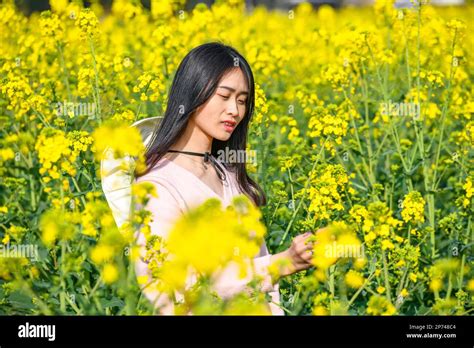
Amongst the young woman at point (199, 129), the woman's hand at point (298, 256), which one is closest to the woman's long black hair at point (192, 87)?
the young woman at point (199, 129)

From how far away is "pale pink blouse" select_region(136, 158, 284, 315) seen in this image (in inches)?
87.5

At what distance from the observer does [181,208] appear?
2.37 meters

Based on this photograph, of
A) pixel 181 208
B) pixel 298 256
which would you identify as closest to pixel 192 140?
pixel 181 208

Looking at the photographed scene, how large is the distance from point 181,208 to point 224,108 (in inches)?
12.6

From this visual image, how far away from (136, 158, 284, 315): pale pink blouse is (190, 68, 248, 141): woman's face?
0.48ft

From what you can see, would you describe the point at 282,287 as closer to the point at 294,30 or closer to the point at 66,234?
the point at 66,234

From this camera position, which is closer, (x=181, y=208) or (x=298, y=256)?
(x=298, y=256)

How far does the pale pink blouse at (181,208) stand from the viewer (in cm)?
222

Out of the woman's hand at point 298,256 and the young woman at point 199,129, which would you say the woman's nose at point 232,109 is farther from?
the woman's hand at point 298,256

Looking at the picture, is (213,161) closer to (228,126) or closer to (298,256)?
(228,126)

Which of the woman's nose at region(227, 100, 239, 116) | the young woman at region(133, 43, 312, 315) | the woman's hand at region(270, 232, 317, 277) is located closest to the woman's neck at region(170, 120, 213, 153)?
the young woman at region(133, 43, 312, 315)

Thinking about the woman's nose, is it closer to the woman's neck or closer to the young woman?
the young woman

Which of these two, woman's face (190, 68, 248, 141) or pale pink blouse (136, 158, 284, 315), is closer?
pale pink blouse (136, 158, 284, 315)

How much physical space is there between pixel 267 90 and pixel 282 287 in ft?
8.03
